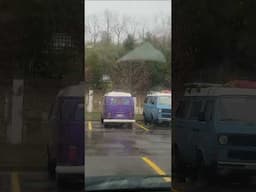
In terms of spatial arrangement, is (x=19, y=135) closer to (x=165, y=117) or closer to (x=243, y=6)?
(x=165, y=117)

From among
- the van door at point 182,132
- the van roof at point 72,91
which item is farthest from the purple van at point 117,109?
the van door at point 182,132

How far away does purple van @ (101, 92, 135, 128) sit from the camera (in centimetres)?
879

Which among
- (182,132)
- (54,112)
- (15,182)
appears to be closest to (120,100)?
(54,112)

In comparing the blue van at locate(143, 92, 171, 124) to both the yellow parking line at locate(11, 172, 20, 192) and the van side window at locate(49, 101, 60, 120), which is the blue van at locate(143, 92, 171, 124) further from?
the yellow parking line at locate(11, 172, 20, 192)

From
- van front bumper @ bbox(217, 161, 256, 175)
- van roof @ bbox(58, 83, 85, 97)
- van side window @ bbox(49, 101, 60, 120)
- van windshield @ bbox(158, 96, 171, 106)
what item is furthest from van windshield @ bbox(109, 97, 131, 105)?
van front bumper @ bbox(217, 161, 256, 175)

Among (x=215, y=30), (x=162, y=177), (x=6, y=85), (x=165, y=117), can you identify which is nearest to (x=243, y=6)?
(x=215, y=30)

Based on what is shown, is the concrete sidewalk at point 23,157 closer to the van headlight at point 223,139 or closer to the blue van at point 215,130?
the blue van at point 215,130

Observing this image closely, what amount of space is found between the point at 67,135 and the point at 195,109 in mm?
1866

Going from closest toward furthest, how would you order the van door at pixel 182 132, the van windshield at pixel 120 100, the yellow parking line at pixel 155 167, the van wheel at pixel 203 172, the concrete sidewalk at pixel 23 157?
the concrete sidewalk at pixel 23 157 → the van windshield at pixel 120 100 → the yellow parking line at pixel 155 167 → the van wheel at pixel 203 172 → the van door at pixel 182 132

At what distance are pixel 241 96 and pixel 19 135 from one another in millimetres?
3115

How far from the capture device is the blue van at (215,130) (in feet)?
29.6

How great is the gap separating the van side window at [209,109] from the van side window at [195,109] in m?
0.11

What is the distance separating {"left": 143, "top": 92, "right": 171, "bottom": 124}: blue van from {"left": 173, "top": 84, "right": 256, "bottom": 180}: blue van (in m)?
0.18

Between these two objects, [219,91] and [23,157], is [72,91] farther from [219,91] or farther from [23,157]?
[219,91]
